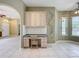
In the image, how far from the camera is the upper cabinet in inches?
356

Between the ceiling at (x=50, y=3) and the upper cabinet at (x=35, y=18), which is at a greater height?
the ceiling at (x=50, y=3)

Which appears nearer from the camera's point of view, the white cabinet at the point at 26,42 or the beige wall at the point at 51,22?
the white cabinet at the point at 26,42

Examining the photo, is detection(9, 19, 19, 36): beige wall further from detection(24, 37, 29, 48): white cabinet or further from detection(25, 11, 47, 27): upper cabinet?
detection(24, 37, 29, 48): white cabinet

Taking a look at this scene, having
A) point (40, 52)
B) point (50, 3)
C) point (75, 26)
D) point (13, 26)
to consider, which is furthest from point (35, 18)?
point (13, 26)

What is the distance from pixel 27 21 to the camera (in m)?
9.05

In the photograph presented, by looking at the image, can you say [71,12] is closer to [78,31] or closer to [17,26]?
[78,31]

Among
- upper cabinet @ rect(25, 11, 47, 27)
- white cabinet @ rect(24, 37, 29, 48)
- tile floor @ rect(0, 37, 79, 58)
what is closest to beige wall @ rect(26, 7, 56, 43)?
upper cabinet @ rect(25, 11, 47, 27)

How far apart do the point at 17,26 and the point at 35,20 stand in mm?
12994

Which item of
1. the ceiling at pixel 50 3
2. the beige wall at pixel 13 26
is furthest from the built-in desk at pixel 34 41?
the beige wall at pixel 13 26

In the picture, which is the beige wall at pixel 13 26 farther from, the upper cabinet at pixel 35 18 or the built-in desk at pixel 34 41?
the built-in desk at pixel 34 41

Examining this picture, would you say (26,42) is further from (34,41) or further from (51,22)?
(51,22)

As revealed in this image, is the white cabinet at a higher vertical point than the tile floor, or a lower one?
higher

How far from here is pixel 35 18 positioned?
9.05 m

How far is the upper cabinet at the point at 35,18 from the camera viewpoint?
29.7 ft
